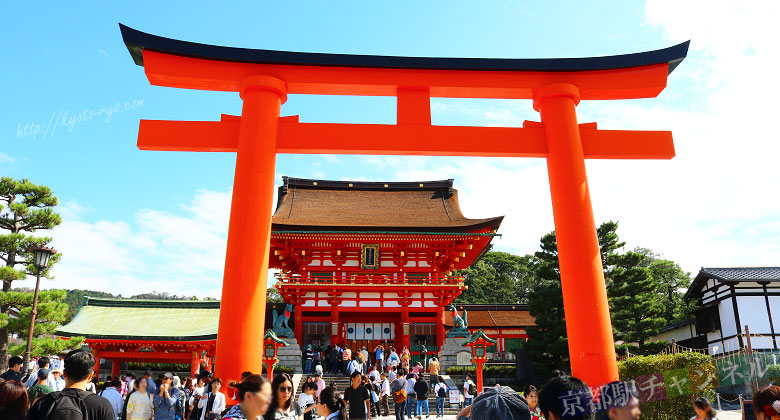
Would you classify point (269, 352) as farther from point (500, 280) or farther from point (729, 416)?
point (500, 280)

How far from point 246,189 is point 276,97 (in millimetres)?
1696

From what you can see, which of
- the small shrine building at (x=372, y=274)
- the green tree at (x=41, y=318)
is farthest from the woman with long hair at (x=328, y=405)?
the small shrine building at (x=372, y=274)

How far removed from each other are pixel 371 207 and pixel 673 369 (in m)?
17.7

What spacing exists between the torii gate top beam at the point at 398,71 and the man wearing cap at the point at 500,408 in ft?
22.3

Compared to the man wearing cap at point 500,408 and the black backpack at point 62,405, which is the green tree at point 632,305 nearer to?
the man wearing cap at point 500,408

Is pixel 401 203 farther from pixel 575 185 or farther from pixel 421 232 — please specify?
pixel 575 185

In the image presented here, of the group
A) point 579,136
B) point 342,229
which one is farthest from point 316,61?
point 342,229

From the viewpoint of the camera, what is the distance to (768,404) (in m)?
3.05

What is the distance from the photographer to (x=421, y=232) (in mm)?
21188

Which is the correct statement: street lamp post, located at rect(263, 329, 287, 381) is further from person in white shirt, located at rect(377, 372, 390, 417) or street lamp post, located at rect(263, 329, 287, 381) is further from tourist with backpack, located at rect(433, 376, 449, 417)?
tourist with backpack, located at rect(433, 376, 449, 417)

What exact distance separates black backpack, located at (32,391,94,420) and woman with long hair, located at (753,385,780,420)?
4.04 meters

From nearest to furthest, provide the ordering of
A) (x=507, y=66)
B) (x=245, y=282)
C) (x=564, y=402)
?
(x=564, y=402)
(x=245, y=282)
(x=507, y=66)

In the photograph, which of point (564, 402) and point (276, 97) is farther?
point (276, 97)

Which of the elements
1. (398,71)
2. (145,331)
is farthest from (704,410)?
(145,331)
